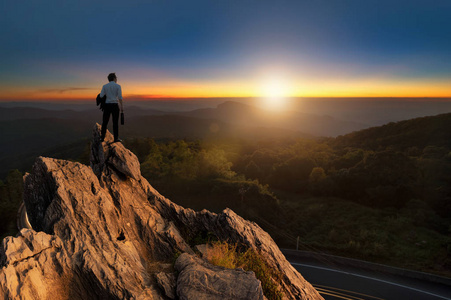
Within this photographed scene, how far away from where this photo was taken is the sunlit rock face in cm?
692

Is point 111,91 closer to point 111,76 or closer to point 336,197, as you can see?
point 111,76

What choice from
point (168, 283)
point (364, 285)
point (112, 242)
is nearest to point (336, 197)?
point (364, 285)

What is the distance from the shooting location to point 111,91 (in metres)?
11.1

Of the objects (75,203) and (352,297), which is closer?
(75,203)

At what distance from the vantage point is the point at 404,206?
49938mm

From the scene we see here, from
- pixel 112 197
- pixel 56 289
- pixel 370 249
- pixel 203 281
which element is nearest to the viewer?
pixel 56 289

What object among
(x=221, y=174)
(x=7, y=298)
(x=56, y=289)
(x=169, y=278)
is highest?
(x=7, y=298)

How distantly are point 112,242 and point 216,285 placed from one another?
392 cm

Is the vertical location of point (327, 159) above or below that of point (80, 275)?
below

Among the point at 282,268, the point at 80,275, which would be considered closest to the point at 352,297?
the point at 282,268

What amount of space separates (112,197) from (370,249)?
38.3 metres

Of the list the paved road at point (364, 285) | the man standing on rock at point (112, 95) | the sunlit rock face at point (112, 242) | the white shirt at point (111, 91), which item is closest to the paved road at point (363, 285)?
the paved road at point (364, 285)

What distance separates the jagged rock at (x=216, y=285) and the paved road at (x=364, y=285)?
23.5 meters

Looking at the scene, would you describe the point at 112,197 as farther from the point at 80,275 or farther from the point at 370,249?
the point at 370,249
